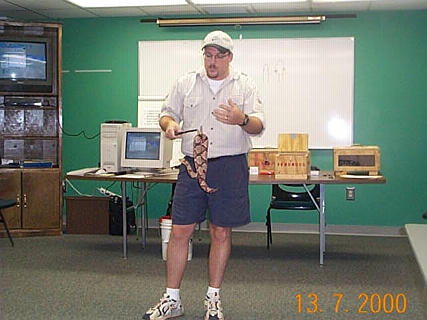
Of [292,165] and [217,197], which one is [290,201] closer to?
[292,165]

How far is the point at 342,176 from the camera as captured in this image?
5066 mm

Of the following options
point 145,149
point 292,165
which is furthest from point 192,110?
point 145,149

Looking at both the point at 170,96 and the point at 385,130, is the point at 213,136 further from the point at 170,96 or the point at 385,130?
the point at 385,130

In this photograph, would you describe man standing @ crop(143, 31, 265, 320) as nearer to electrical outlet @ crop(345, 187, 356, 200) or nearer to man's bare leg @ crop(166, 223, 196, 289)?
man's bare leg @ crop(166, 223, 196, 289)

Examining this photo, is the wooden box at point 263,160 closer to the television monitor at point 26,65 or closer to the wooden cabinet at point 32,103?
the wooden cabinet at point 32,103

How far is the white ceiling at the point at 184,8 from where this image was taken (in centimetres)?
627

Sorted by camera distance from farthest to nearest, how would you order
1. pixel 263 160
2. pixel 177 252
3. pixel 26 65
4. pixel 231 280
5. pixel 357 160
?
pixel 26 65
pixel 263 160
pixel 357 160
pixel 231 280
pixel 177 252

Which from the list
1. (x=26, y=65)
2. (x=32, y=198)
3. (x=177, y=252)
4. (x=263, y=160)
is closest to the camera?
(x=177, y=252)

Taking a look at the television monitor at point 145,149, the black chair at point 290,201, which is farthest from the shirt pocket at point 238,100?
the black chair at point 290,201

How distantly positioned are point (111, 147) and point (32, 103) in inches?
62.4

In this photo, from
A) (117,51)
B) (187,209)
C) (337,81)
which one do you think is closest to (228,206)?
(187,209)

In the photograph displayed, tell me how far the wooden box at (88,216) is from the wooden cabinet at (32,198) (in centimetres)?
21

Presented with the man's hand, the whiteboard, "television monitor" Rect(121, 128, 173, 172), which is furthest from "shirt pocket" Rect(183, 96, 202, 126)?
the whiteboard

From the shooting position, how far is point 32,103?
261 inches
